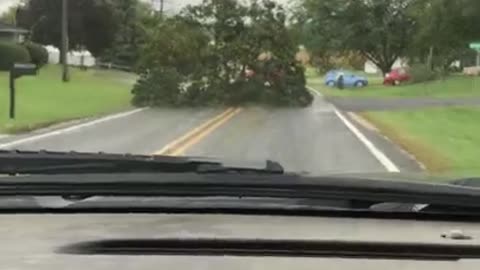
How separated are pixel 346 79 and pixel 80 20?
256 cm

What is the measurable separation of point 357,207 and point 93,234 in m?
0.77

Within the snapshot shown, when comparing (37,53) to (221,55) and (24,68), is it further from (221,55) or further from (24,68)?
(221,55)

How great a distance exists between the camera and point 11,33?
14.4 meters

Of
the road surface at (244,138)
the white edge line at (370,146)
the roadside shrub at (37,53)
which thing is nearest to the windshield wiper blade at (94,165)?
the white edge line at (370,146)

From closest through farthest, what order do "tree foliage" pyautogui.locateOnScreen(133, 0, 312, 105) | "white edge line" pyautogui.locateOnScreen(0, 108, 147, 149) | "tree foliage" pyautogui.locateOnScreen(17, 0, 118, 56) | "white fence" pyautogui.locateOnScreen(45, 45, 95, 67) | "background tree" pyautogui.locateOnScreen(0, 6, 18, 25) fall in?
"tree foliage" pyautogui.locateOnScreen(17, 0, 118, 56)
"tree foliage" pyautogui.locateOnScreen(133, 0, 312, 105)
"white fence" pyautogui.locateOnScreen(45, 45, 95, 67)
"background tree" pyautogui.locateOnScreen(0, 6, 18, 25)
"white edge line" pyautogui.locateOnScreen(0, 108, 147, 149)

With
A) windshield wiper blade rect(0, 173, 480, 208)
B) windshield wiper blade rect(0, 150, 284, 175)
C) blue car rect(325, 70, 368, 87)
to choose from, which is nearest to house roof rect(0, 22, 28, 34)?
blue car rect(325, 70, 368, 87)

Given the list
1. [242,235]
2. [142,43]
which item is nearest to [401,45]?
[142,43]

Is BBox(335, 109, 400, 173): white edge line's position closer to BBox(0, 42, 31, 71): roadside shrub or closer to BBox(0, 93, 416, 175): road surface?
BBox(0, 93, 416, 175): road surface

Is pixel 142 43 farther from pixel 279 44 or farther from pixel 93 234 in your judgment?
pixel 93 234

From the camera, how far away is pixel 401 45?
311 inches

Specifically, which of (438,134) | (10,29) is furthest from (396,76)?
(438,134)

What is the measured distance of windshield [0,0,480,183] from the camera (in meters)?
7.86

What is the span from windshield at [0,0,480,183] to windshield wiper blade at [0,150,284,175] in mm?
204

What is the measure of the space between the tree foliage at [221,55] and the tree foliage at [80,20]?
1.46 ft
